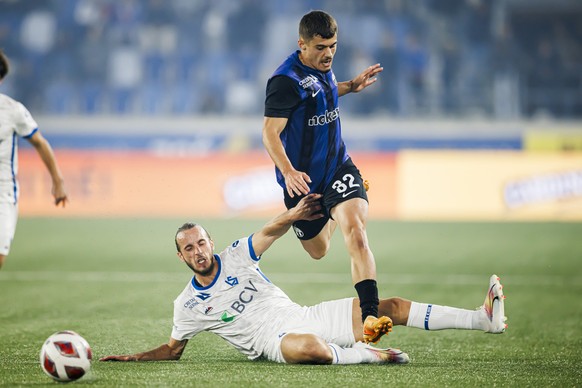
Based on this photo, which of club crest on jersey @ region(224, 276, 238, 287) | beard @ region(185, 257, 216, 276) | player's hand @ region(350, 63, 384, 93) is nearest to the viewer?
beard @ region(185, 257, 216, 276)

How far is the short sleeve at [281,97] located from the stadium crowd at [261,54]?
1302cm

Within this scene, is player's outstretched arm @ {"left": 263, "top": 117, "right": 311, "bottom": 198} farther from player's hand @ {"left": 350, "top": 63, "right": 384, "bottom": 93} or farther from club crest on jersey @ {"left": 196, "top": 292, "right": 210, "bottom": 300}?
player's hand @ {"left": 350, "top": 63, "right": 384, "bottom": 93}

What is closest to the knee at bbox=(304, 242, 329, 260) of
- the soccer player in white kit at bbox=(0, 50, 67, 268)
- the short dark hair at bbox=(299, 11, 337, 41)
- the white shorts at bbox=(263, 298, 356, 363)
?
the white shorts at bbox=(263, 298, 356, 363)

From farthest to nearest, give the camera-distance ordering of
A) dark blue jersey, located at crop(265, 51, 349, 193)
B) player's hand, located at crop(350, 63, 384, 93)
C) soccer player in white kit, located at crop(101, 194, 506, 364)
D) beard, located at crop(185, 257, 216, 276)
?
player's hand, located at crop(350, 63, 384, 93)
dark blue jersey, located at crop(265, 51, 349, 193)
beard, located at crop(185, 257, 216, 276)
soccer player in white kit, located at crop(101, 194, 506, 364)

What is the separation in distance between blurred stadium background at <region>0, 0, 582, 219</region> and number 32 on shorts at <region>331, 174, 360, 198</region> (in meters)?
11.0

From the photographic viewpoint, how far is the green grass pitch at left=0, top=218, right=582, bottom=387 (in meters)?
5.67

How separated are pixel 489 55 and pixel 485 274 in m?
10.00

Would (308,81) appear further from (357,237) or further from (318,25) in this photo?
(357,237)

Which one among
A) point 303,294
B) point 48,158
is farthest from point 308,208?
point 303,294

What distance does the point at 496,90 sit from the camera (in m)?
19.9

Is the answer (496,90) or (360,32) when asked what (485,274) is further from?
(360,32)

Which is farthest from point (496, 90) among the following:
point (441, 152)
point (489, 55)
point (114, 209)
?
point (114, 209)

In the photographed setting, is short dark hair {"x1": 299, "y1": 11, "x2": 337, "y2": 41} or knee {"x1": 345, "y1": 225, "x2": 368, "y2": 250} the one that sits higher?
short dark hair {"x1": 299, "y1": 11, "x2": 337, "y2": 41}

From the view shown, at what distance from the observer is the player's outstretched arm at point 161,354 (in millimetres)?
6086
